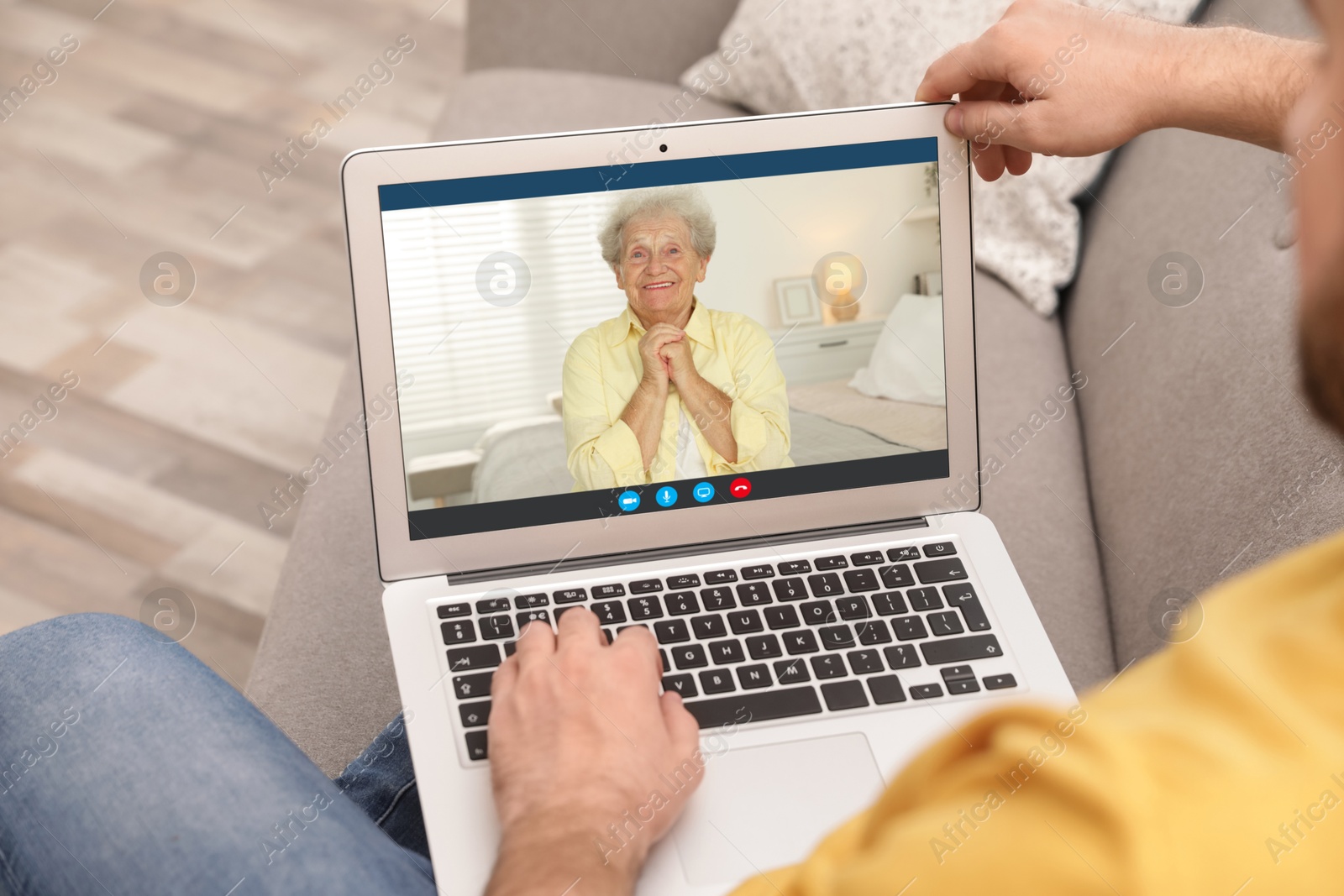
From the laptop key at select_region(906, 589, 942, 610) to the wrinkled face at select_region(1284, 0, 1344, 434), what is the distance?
0.49 meters

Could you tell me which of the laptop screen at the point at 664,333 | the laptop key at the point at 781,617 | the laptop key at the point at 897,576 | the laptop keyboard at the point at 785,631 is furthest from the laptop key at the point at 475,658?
the laptop key at the point at 897,576

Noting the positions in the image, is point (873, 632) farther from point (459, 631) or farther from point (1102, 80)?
point (1102, 80)

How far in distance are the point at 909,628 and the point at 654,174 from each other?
410 millimetres

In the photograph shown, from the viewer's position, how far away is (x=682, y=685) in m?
0.79

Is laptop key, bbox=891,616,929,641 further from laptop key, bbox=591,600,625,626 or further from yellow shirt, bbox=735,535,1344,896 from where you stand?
yellow shirt, bbox=735,535,1344,896

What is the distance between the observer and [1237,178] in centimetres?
113

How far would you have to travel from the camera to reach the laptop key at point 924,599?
33.0 inches

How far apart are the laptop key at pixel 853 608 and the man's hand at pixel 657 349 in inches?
9.0

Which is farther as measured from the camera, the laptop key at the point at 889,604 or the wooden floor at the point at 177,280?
the wooden floor at the point at 177,280

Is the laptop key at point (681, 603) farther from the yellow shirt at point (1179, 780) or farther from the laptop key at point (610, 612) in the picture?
the yellow shirt at point (1179, 780)

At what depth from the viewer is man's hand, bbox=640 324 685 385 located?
0.87 m

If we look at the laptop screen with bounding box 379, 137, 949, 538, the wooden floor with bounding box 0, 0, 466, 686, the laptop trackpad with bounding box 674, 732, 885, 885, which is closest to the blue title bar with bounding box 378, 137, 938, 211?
the laptop screen with bounding box 379, 137, 949, 538

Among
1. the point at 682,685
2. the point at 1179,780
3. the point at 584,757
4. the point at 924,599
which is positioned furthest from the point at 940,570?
the point at 1179,780

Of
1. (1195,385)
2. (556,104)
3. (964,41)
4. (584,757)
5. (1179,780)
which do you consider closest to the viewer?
(1179,780)
